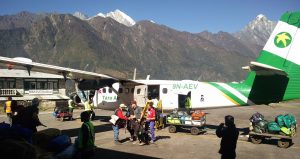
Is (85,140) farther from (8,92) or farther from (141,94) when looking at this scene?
(8,92)

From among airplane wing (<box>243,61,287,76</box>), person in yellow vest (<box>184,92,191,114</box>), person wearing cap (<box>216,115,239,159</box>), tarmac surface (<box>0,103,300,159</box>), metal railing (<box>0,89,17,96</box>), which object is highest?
airplane wing (<box>243,61,287,76</box>)

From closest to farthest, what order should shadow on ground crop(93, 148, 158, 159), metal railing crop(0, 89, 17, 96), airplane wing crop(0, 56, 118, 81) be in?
shadow on ground crop(93, 148, 158, 159) < airplane wing crop(0, 56, 118, 81) < metal railing crop(0, 89, 17, 96)

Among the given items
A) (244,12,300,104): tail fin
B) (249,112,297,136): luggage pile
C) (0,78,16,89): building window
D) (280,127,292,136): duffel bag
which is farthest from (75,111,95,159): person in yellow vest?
(0,78,16,89): building window

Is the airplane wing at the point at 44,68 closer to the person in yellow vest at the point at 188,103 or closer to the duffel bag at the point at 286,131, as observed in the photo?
the person in yellow vest at the point at 188,103

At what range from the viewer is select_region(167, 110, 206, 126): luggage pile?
18.3 metres

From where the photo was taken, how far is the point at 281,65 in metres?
16.4

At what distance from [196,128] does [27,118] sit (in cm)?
1057

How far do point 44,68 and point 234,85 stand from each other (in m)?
12.7

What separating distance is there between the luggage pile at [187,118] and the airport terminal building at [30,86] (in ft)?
107

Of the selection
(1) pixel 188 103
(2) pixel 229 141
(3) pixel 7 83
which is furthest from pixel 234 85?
(3) pixel 7 83

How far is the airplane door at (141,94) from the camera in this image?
22031 millimetres

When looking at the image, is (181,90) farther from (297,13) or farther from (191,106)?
(297,13)

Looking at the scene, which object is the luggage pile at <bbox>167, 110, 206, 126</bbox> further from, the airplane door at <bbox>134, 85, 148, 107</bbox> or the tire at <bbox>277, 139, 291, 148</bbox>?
the tire at <bbox>277, 139, 291, 148</bbox>

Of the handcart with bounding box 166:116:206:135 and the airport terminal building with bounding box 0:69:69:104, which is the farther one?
the airport terminal building with bounding box 0:69:69:104
